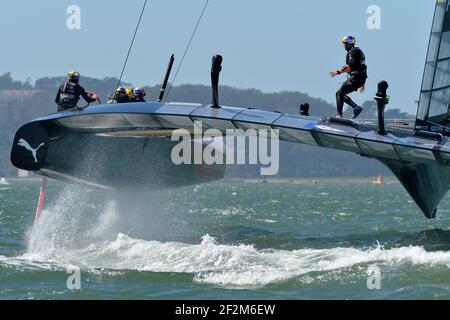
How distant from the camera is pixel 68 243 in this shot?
497 inches

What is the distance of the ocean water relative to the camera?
8875 mm

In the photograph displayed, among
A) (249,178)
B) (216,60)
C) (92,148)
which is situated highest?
(216,60)

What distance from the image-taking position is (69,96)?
13.1 meters

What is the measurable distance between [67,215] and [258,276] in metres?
6.59

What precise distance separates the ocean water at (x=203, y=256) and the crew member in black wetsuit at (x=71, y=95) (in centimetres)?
163

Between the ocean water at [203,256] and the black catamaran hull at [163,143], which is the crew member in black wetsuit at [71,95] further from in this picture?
the ocean water at [203,256]

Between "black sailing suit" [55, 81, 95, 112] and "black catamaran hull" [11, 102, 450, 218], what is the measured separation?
0.36m

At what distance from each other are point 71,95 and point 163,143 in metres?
1.58

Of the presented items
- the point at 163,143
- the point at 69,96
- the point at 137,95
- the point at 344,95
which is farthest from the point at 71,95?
the point at 344,95

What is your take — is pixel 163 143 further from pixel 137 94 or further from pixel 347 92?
pixel 347 92

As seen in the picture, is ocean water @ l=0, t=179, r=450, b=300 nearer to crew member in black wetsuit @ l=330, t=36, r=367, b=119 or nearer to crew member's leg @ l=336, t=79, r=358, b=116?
crew member's leg @ l=336, t=79, r=358, b=116

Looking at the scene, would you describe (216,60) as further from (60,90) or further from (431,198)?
(431,198)

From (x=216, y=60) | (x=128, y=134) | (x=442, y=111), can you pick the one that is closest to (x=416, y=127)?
(x=442, y=111)

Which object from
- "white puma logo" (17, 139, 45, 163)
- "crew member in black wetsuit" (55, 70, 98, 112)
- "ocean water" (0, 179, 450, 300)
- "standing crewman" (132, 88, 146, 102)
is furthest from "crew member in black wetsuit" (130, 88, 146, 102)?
"ocean water" (0, 179, 450, 300)
